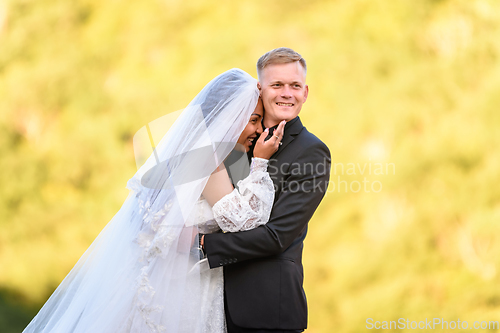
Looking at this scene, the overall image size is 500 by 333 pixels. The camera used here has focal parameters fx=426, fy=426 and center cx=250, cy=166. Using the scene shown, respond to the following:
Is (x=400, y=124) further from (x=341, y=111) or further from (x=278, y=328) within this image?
(x=278, y=328)

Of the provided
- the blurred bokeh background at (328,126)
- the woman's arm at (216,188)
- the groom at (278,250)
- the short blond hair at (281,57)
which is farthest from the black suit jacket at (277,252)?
the blurred bokeh background at (328,126)

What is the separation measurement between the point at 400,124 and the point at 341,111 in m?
0.68

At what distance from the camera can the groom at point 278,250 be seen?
1655 mm

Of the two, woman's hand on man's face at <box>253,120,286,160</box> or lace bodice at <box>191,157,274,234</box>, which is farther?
woman's hand on man's face at <box>253,120,286,160</box>

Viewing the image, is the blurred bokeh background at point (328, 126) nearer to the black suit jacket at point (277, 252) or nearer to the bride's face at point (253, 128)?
the bride's face at point (253, 128)

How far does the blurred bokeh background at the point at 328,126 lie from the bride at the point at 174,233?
3.21m

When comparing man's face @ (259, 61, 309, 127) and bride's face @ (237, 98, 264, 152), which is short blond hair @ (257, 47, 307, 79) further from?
bride's face @ (237, 98, 264, 152)

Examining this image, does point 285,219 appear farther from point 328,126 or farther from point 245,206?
point 328,126

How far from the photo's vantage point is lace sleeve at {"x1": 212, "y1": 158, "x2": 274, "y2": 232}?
1.64m

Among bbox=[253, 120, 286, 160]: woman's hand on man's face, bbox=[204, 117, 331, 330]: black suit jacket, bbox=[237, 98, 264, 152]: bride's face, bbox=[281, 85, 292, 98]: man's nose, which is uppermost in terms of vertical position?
bbox=[281, 85, 292, 98]: man's nose

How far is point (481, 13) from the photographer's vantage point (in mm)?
4750

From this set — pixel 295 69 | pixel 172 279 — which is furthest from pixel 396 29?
pixel 172 279

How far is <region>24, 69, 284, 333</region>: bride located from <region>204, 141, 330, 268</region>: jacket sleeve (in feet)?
0.15

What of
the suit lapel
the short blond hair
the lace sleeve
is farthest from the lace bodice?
the short blond hair
